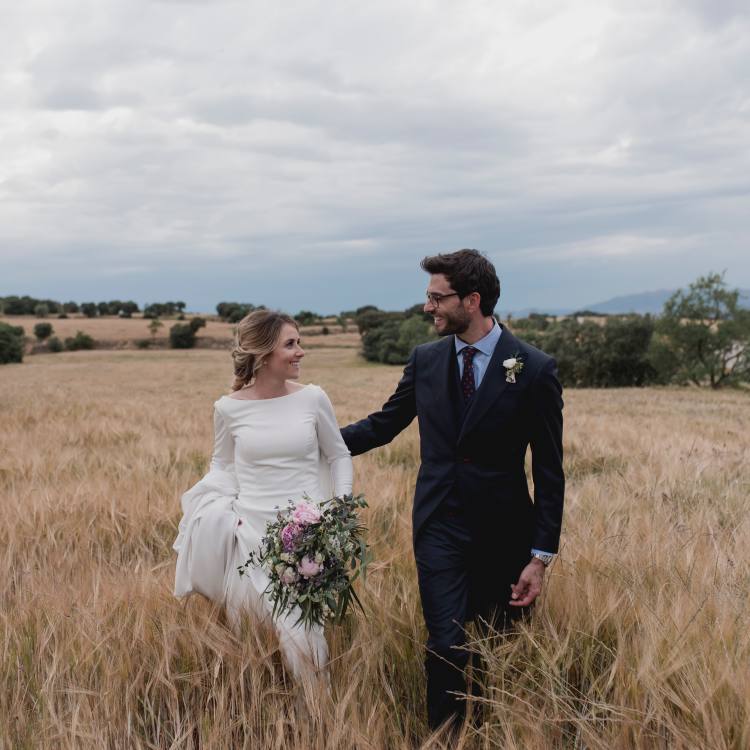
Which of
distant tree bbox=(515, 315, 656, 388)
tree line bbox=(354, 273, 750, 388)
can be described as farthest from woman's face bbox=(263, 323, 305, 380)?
distant tree bbox=(515, 315, 656, 388)

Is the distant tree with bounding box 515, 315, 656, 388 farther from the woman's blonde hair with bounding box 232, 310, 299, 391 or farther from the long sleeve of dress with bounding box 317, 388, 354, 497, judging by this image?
the woman's blonde hair with bounding box 232, 310, 299, 391

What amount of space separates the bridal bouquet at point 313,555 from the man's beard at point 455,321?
0.81m

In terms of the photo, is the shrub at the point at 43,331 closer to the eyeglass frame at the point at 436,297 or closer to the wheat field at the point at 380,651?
the wheat field at the point at 380,651

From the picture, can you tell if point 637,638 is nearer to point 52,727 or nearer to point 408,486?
point 52,727

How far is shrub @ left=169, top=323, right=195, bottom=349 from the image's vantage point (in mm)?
79750

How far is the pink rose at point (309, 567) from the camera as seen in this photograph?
260 cm

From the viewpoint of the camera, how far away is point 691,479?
568 cm

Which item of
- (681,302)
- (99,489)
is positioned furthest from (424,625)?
(681,302)

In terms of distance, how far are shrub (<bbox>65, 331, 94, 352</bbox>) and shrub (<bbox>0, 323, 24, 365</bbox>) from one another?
36.6 feet

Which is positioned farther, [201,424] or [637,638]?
[201,424]

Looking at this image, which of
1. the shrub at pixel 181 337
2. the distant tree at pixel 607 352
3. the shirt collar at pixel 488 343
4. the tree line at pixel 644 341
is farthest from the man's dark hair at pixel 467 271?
the shrub at pixel 181 337

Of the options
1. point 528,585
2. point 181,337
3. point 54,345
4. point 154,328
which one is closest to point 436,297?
point 528,585

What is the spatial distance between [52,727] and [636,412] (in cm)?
1510

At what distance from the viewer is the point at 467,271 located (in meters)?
2.84
